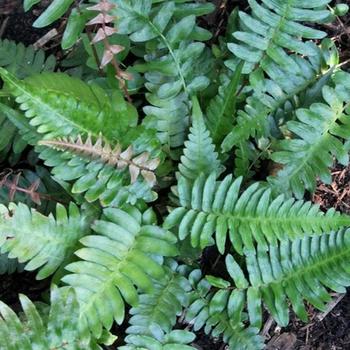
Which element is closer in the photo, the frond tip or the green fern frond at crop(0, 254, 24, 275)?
the frond tip

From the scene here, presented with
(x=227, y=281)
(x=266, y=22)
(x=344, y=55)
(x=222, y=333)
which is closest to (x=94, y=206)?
(x=227, y=281)

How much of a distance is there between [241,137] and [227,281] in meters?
0.55

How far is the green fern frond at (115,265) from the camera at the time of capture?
2176 mm

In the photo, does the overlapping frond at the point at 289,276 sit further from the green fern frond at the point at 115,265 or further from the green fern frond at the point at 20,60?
the green fern frond at the point at 20,60

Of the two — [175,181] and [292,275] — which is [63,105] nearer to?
[175,181]

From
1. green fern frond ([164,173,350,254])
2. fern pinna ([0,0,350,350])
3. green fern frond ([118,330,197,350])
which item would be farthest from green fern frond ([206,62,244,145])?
green fern frond ([118,330,197,350])

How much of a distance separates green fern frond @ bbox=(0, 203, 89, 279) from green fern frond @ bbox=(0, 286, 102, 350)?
0.62ft

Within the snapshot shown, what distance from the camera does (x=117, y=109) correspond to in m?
2.37

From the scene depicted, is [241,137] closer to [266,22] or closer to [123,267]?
[266,22]

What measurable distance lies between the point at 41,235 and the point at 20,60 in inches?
34.3

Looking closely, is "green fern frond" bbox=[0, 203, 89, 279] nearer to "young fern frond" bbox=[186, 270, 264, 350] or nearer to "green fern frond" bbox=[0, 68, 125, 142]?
"green fern frond" bbox=[0, 68, 125, 142]

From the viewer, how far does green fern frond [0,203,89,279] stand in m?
2.22

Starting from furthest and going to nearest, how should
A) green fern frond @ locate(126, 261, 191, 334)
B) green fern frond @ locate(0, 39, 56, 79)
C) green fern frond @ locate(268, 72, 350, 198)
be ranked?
green fern frond @ locate(0, 39, 56, 79)
green fern frond @ locate(268, 72, 350, 198)
green fern frond @ locate(126, 261, 191, 334)

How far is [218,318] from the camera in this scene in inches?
95.4
